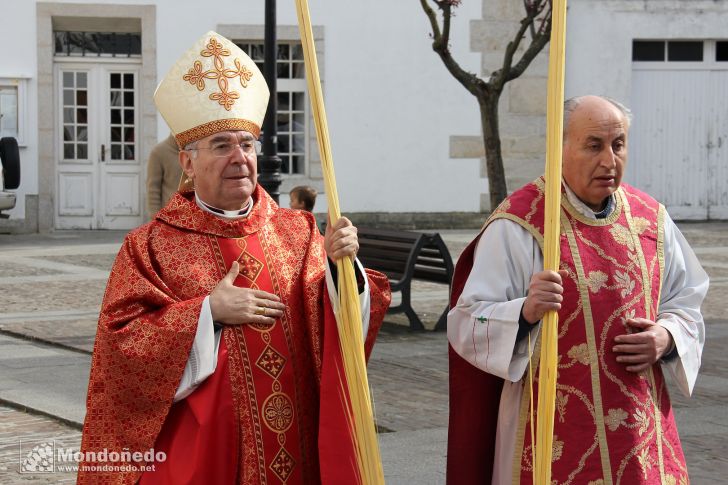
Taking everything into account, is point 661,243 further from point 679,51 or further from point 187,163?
point 679,51

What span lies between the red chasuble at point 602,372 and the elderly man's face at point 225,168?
0.75 m

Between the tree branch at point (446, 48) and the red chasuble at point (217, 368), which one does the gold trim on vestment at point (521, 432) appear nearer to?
the red chasuble at point (217, 368)

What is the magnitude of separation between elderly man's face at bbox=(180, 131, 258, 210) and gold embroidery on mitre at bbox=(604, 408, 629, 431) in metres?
1.22

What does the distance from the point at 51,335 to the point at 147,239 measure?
6.10 metres

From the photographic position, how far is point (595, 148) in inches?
145

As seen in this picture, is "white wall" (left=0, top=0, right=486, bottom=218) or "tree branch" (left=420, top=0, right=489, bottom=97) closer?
"tree branch" (left=420, top=0, right=489, bottom=97)

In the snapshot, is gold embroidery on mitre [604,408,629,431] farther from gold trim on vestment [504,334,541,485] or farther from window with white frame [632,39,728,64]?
window with white frame [632,39,728,64]

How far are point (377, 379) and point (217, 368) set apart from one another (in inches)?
174

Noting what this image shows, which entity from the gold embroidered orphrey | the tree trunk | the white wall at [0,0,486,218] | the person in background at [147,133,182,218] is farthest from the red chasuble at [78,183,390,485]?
the white wall at [0,0,486,218]

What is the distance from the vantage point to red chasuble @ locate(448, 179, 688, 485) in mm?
3635

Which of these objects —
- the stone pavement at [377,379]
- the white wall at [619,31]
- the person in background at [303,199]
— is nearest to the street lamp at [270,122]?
the person in background at [303,199]

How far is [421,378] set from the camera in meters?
8.09

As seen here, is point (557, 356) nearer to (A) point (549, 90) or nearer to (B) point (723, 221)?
(A) point (549, 90)

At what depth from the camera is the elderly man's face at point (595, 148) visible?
3.67 m
